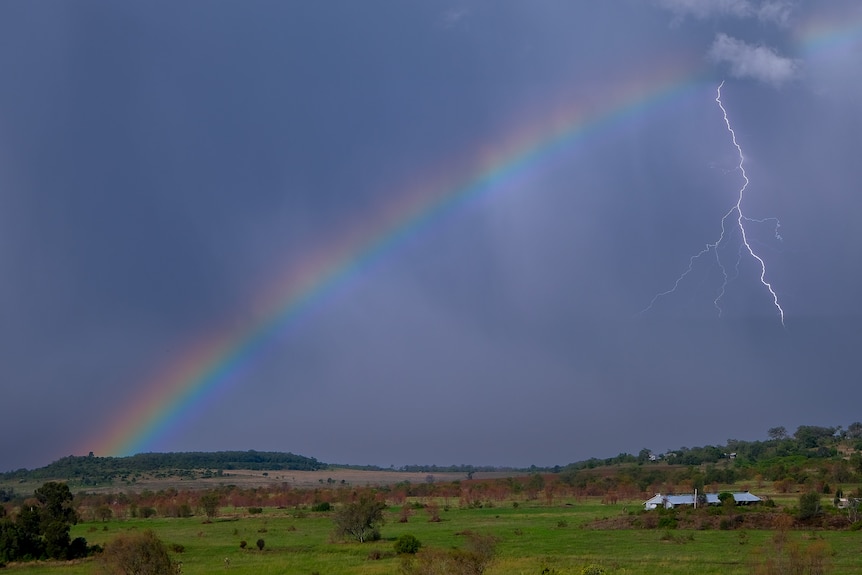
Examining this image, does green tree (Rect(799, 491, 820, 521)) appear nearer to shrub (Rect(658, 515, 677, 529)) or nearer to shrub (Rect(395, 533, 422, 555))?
shrub (Rect(658, 515, 677, 529))

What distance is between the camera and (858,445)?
583 feet

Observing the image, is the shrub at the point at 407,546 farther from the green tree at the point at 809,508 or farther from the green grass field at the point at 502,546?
the green tree at the point at 809,508

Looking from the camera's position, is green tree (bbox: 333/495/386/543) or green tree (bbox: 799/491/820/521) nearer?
green tree (bbox: 333/495/386/543)

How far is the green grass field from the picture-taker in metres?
45.6

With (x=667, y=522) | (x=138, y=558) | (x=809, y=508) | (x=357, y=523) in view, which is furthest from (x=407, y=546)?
(x=809, y=508)

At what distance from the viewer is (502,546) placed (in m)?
56.8

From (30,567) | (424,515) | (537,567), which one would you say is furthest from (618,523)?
(30,567)

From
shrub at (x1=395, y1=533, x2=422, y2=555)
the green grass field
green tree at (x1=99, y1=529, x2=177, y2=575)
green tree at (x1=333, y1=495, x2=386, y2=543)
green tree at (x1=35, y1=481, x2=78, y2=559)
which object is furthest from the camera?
green tree at (x1=333, y1=495, x2=386, y2=543)

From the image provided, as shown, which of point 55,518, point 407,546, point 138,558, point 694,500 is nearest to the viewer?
point 138,558

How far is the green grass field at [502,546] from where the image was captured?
4562 cm

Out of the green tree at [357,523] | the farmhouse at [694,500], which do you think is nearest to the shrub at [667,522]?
the farmhouse at [694,500]

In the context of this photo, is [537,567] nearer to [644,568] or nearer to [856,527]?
[644,568]

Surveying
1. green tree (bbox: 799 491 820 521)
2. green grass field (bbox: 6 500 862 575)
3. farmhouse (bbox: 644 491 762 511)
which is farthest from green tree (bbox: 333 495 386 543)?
green tree (bbox: 799 491 820 521)

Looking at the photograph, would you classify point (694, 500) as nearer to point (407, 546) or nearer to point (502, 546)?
point (502, 546)
